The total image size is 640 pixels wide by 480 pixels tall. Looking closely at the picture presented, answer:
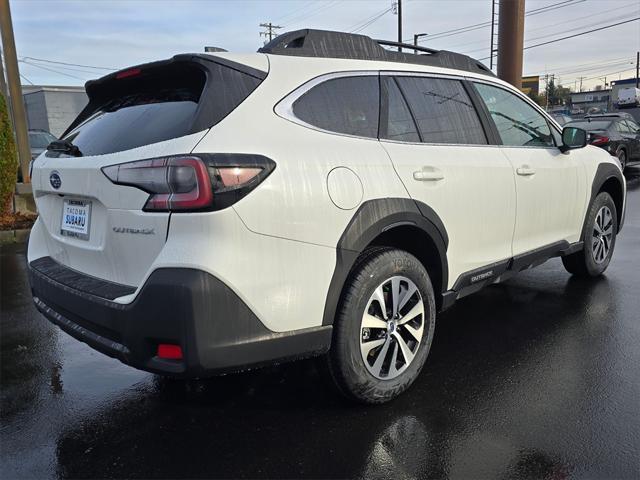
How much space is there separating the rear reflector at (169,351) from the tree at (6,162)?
7814 mm

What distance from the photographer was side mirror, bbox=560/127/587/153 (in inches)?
174

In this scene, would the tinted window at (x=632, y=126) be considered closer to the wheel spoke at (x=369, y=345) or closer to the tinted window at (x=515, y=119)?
the tinted window at (x=515, y=119)

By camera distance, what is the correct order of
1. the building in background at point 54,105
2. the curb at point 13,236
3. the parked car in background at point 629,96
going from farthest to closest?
1. the parked car in background at point 629,96
2. the building in background at point 54,105
3. the curb at point 13,236

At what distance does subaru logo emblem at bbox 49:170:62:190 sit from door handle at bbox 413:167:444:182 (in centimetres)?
190

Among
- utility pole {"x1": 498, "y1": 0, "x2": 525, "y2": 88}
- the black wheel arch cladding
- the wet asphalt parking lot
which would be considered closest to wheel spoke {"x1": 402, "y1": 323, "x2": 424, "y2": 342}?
the wet asphalt parking lot

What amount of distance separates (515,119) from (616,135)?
11936 millimetres

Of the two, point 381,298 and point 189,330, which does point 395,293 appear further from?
point 189,330

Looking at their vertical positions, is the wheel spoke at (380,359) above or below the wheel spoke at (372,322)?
below

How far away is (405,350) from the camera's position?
9.96 ft

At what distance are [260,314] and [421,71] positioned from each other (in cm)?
198

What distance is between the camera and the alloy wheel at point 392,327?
285 centimetres

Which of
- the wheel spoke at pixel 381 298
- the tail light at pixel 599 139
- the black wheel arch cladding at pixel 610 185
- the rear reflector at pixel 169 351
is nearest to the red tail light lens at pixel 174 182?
the rear reflector at pixel 169 351

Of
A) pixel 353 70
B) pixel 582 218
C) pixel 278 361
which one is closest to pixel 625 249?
pixel 582 218

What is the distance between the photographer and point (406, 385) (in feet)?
9.99
